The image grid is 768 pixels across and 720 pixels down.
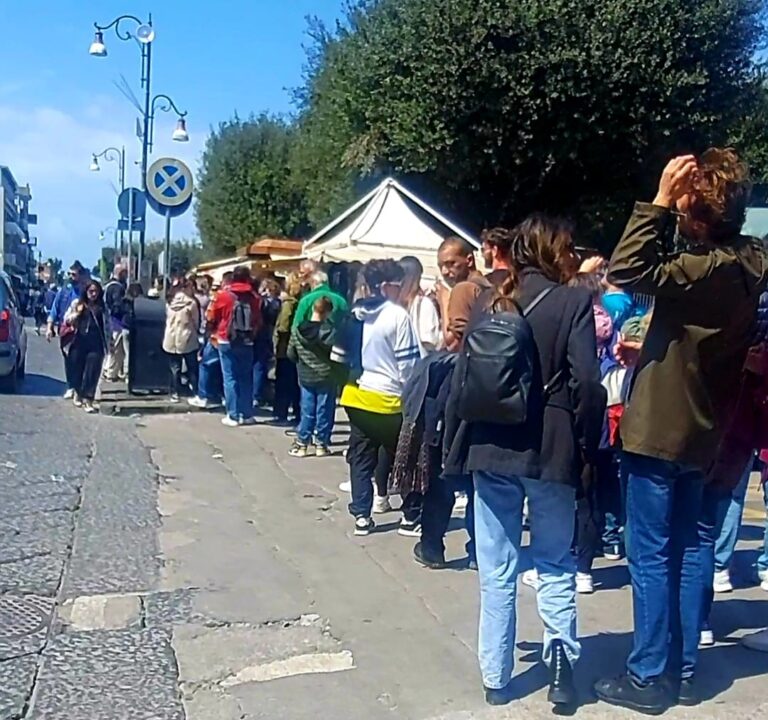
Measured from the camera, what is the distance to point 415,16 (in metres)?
22.5

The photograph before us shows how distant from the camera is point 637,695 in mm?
4629

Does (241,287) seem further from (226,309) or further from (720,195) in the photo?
(720,195)

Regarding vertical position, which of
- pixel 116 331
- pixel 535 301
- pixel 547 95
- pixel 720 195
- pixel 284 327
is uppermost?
pixel 547 95

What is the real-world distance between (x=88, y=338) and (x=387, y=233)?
373cm

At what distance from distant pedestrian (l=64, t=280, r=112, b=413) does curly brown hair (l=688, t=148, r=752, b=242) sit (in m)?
10.6

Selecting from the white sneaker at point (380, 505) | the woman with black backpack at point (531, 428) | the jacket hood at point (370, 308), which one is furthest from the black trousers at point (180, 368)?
the woman with black backpack at point (531, 428)

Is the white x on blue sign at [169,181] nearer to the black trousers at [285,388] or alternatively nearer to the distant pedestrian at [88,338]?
the distant pedestrian at [88,338]

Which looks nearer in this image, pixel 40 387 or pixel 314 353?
pixel 314 353

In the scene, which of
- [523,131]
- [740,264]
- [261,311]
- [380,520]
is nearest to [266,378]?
[261,311]

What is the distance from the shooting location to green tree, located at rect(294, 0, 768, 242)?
844 inches

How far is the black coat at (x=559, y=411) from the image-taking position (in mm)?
4574

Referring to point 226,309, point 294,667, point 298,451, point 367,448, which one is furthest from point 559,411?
point 226,309

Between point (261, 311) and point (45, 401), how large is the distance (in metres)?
3.56

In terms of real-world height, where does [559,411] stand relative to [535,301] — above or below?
below
